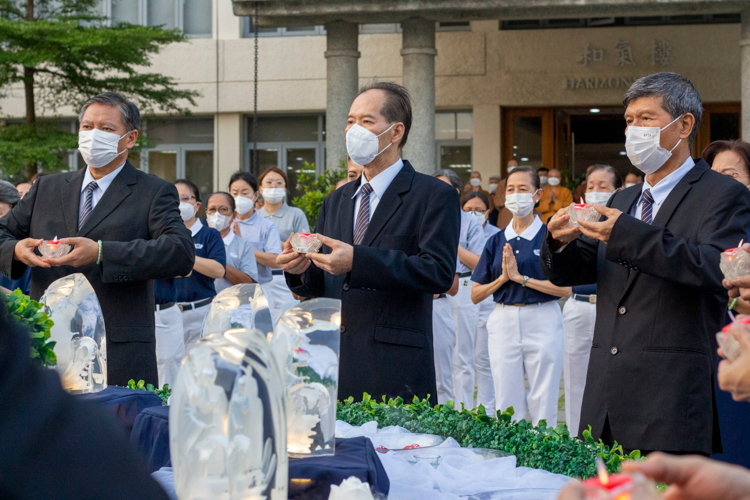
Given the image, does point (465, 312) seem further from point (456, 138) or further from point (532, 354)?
point (456, 138)

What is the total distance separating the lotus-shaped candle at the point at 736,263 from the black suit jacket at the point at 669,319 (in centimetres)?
19

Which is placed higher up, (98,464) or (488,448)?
(98,464)

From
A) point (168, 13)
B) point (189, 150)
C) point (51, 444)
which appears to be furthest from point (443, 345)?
point (168, 13)

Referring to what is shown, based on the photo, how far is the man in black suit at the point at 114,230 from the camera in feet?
12.5

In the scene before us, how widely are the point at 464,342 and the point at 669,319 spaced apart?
5.22m

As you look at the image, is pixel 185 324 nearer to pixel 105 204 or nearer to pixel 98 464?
pixel 105 204

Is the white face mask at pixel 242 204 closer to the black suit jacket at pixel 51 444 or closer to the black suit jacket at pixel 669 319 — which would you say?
the black suit jacket at pixel 669 319

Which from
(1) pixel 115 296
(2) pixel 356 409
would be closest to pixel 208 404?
(2) pixel 356 409

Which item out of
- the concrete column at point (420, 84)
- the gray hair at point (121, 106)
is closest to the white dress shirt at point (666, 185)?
the gray hair at point (121, 106)

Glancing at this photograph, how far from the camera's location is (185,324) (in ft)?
22.8

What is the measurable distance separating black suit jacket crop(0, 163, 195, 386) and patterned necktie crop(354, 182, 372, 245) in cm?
83

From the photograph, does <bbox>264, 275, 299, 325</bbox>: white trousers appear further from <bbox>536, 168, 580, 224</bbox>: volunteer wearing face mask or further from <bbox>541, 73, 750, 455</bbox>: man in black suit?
<bbox>536, 168, 580, 224</bbox>: volunteer wearing face mask

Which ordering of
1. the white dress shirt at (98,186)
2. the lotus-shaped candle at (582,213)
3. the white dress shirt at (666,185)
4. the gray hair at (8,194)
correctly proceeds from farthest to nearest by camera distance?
the gray hair at (8,194), the white dress shirt at (98,186), the white dress shirt at (666,185), the lotus-shaped candle at (582,213)

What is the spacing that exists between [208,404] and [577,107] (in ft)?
58.7
